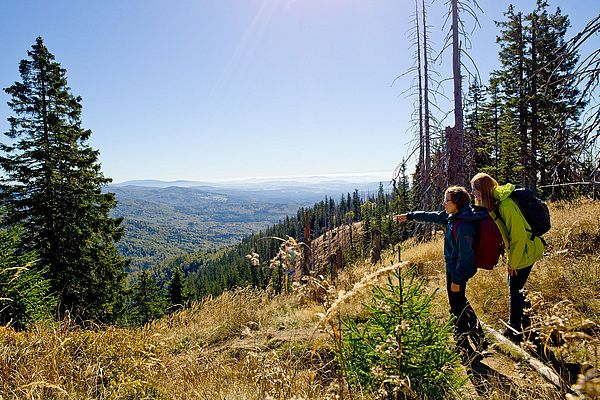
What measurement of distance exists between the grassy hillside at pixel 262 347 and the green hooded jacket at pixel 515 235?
754 millimetres

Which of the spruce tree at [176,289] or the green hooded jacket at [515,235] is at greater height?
the green hooded jacket at [515,235]

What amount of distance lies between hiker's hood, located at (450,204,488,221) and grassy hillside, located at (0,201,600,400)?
1236 mm

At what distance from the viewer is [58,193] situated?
15.8 meters

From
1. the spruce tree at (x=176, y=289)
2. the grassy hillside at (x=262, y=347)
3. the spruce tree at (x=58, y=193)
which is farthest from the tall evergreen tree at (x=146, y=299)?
the grassy hillside at (x=262, y=347)

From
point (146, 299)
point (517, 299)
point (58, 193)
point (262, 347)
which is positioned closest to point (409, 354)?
point (517, 299)

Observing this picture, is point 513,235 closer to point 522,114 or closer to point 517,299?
point 517,299

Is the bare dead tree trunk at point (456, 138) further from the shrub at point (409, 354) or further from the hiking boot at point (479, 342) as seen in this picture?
the shrub at point (409, 354)

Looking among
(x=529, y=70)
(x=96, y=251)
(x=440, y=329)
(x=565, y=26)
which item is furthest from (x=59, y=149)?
(x=565, y=26)

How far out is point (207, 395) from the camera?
270cm

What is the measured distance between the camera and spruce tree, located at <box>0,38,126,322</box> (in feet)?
50.2

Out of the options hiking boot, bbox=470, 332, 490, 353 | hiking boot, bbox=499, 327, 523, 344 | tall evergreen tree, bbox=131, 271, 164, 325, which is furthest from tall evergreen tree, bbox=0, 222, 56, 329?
tall evergreen tree, bbox=131, 271, 164, 325

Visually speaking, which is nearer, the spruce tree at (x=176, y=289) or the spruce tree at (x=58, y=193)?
the spruce tree at (x=58, y=193)

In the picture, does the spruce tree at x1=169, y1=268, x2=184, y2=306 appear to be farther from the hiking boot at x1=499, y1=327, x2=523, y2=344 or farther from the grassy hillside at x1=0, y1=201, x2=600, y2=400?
the hiking boot at x1=499, y1=327, x2=523, y2=344

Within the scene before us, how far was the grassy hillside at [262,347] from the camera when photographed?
2.35 meters
